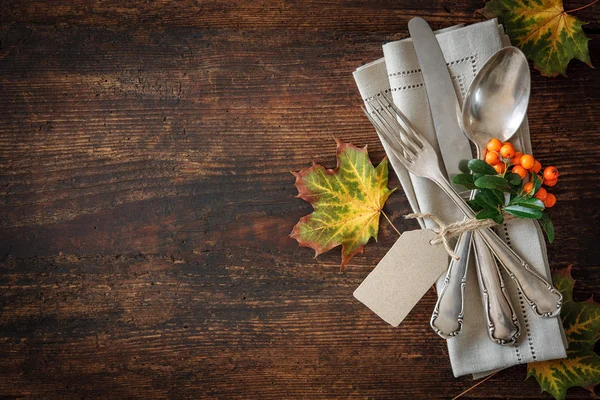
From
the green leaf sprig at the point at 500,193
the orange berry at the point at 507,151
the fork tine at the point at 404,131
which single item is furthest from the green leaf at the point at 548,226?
the fork tine at the point at 404,131

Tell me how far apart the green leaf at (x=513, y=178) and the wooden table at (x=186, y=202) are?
194mm

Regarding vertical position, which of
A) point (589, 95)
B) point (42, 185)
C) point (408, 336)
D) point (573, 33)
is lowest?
point (408, 336)

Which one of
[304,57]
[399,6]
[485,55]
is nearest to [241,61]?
[304,57]

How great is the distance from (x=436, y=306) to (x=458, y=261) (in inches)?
3.3

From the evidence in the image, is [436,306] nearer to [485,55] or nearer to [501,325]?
[501,325]

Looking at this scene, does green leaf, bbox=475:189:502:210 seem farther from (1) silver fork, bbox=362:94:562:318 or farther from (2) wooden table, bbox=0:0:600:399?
(2) wooden table, bbox=0:0:600:399

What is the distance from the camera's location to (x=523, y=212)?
0.77 m

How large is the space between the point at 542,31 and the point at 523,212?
35 cm

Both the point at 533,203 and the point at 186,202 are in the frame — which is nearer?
the point at 533,203

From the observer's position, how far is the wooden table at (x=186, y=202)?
36.6 inches

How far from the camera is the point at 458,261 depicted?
0.83 metres

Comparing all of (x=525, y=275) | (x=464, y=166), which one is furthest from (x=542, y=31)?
(x=525, y=275)

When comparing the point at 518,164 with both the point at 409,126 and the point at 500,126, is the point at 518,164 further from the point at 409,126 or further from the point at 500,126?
the point at 409,126

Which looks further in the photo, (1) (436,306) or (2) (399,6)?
(2) (399,6)
